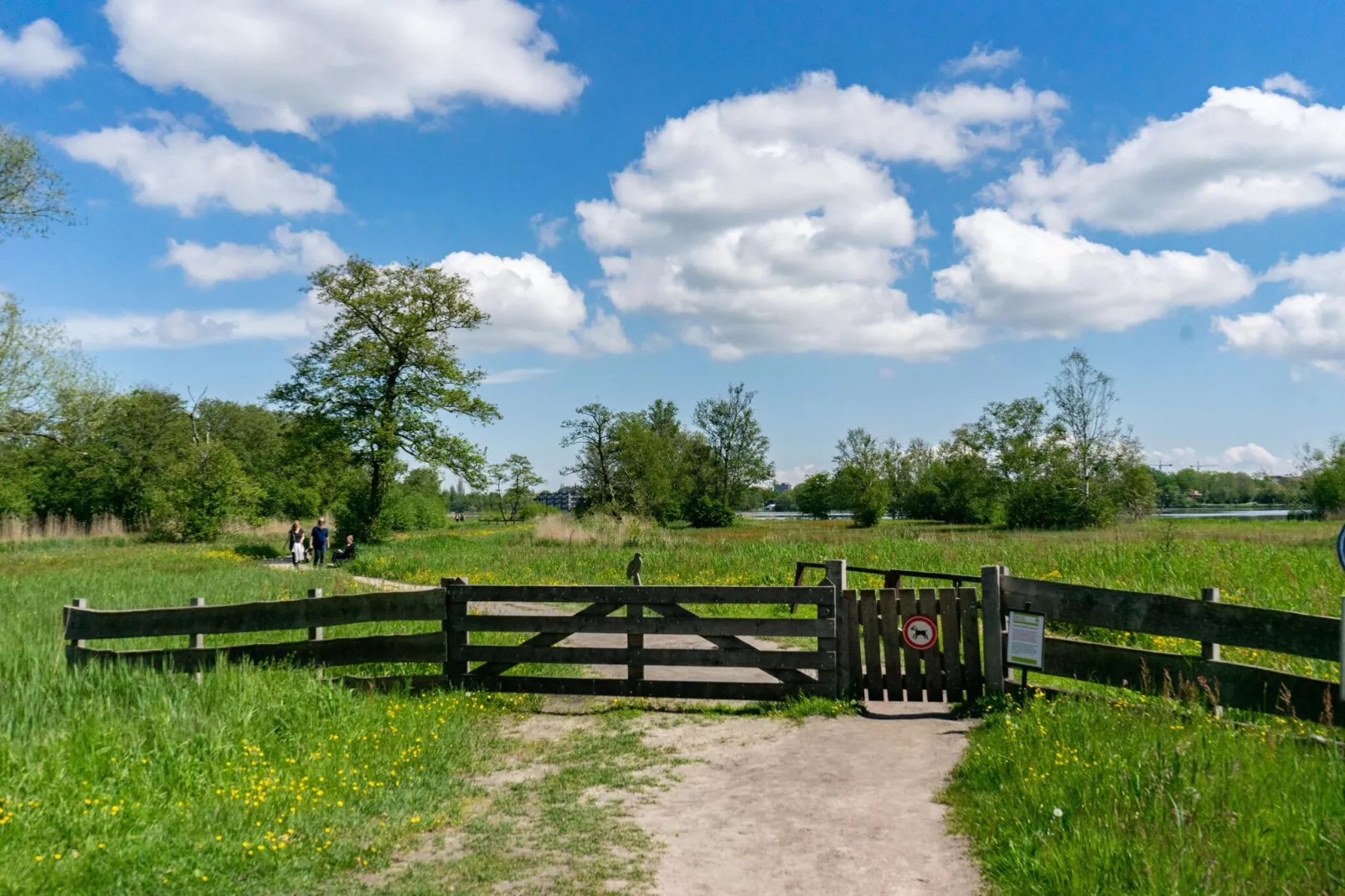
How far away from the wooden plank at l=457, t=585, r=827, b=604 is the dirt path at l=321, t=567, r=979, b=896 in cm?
123

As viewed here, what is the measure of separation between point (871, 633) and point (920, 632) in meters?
0.50

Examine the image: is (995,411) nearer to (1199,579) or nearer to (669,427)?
(669,427)

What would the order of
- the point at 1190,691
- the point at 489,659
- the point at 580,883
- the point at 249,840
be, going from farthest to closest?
the point at 489,659 < the point at 1190,691 < the point at 249,840 < the point at 580,883

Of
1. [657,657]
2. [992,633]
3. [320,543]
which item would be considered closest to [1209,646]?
[992,633]

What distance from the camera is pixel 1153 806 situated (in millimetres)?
4980

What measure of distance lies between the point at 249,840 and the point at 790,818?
3484 millimetres

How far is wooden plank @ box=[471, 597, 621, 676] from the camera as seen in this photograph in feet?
30.7

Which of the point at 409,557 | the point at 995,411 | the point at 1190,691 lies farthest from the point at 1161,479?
the point at 1190,691

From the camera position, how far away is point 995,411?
303ft

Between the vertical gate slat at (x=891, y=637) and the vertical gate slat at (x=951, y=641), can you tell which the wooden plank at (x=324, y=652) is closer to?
the vertical gate slat at (x=891, y=637)

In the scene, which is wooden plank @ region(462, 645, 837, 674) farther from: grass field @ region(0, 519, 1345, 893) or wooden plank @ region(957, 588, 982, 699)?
wooden plank @ region(957, 588, 982, 699)

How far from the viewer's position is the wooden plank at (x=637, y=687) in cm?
920

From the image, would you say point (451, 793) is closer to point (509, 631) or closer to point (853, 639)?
point (509, 631)

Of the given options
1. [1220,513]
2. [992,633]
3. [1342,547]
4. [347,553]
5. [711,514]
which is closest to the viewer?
[1342,547]
